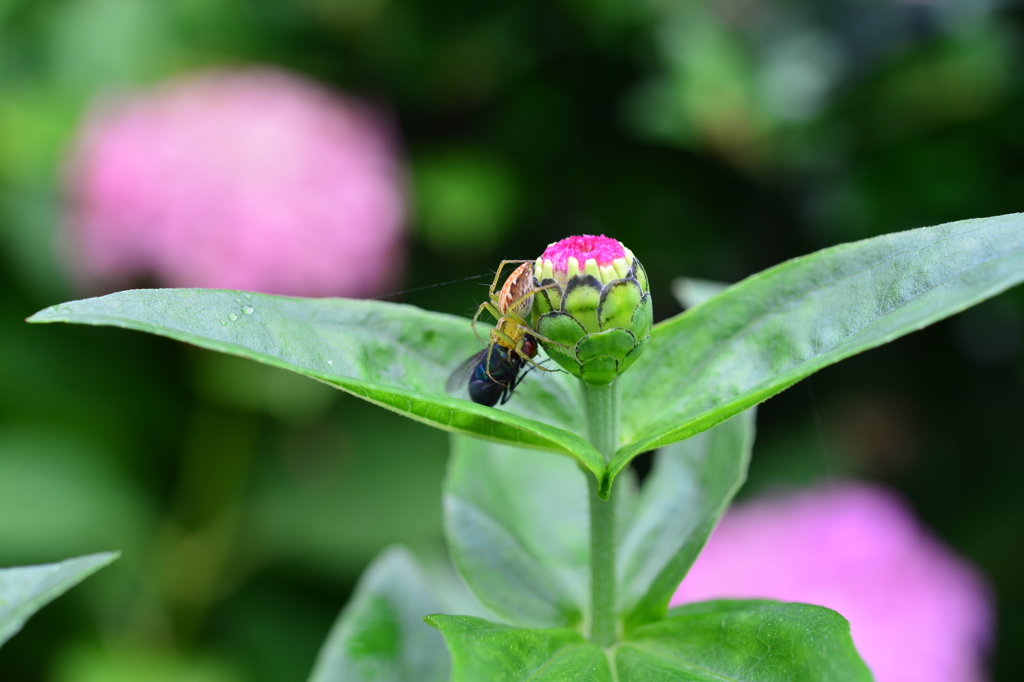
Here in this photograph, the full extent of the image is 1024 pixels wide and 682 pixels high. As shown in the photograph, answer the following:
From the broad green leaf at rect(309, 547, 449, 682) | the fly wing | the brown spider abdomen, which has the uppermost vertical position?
the brown spider abdomen

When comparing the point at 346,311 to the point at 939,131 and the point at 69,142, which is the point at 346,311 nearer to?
the point at 939,131

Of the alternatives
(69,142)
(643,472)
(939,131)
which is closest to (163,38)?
(69,142)

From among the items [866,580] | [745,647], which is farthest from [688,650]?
[866,580]

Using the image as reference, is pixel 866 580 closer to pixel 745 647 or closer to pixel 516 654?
pixel 745 647

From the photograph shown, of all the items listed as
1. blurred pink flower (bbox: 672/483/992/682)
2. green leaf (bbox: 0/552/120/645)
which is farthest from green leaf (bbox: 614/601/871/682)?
blurred pink flower (bbox: 672/483/992/682)

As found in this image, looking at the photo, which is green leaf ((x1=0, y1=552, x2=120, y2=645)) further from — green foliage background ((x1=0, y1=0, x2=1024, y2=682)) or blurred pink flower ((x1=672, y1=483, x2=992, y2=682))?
green foliage background ((x1=0, y1=0, x2=1024, y2=682))
